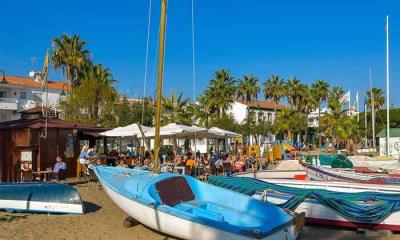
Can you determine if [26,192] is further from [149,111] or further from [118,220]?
[149,111]

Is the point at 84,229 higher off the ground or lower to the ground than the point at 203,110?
lower

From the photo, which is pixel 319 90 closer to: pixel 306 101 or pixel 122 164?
pixel 306 101

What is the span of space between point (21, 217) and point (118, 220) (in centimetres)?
255

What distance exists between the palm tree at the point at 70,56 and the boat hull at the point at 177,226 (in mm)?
40165

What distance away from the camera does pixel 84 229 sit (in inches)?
447

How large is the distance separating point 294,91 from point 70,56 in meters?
39.7

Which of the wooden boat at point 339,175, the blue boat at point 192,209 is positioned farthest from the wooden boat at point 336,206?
the wooden boat at point 339,175

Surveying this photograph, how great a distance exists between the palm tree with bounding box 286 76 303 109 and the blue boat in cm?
6575

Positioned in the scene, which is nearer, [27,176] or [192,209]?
[192,209]

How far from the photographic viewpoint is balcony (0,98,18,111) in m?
54.7

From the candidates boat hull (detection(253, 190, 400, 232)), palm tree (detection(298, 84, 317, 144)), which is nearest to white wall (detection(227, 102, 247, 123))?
palm tree (detection(298, 84, 317, 144))

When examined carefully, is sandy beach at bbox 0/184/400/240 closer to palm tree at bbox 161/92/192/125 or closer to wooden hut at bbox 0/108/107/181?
wooden hut at bbox 0/108/107/181

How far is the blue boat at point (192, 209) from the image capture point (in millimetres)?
8758

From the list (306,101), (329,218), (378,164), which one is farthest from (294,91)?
(329,218)
